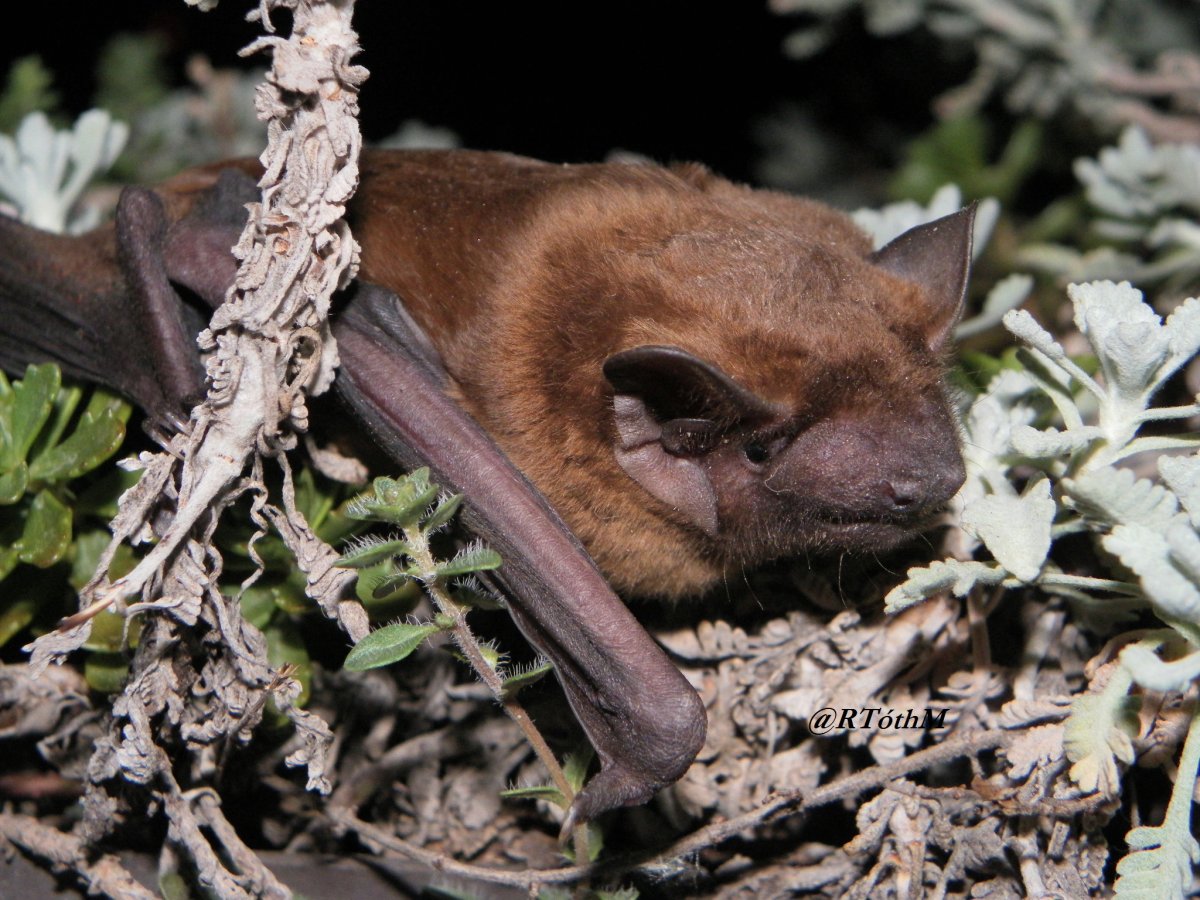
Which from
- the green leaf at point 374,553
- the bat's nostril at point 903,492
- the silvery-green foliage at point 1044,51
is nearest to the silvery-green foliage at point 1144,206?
the silvery-green foliage at point 1044,51

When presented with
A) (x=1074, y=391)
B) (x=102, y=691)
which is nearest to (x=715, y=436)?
(x=1074, y=391)

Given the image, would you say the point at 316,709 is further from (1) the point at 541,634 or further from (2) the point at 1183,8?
(2) the point at 1183,8

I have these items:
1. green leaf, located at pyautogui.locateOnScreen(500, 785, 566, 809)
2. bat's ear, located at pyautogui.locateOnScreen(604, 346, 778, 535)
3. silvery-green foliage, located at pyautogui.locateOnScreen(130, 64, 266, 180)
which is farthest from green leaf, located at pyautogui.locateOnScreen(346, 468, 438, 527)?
silvery-green foliage, located at pyautogui.locateOnScreen(130, 64, 266, 180)

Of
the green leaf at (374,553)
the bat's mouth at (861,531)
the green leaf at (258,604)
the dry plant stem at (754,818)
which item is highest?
the green leaf at (374,553)

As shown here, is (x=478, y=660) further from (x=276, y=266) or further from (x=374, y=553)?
(x=276, y=266)

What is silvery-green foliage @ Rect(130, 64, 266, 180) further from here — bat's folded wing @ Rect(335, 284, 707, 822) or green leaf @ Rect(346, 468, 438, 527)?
green leaf @ Rect(346, 468, 438, 527)

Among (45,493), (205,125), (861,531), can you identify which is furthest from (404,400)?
(205,125)

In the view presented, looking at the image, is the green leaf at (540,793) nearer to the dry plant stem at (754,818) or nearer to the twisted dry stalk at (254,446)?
the dry plant stem at (754,818)
